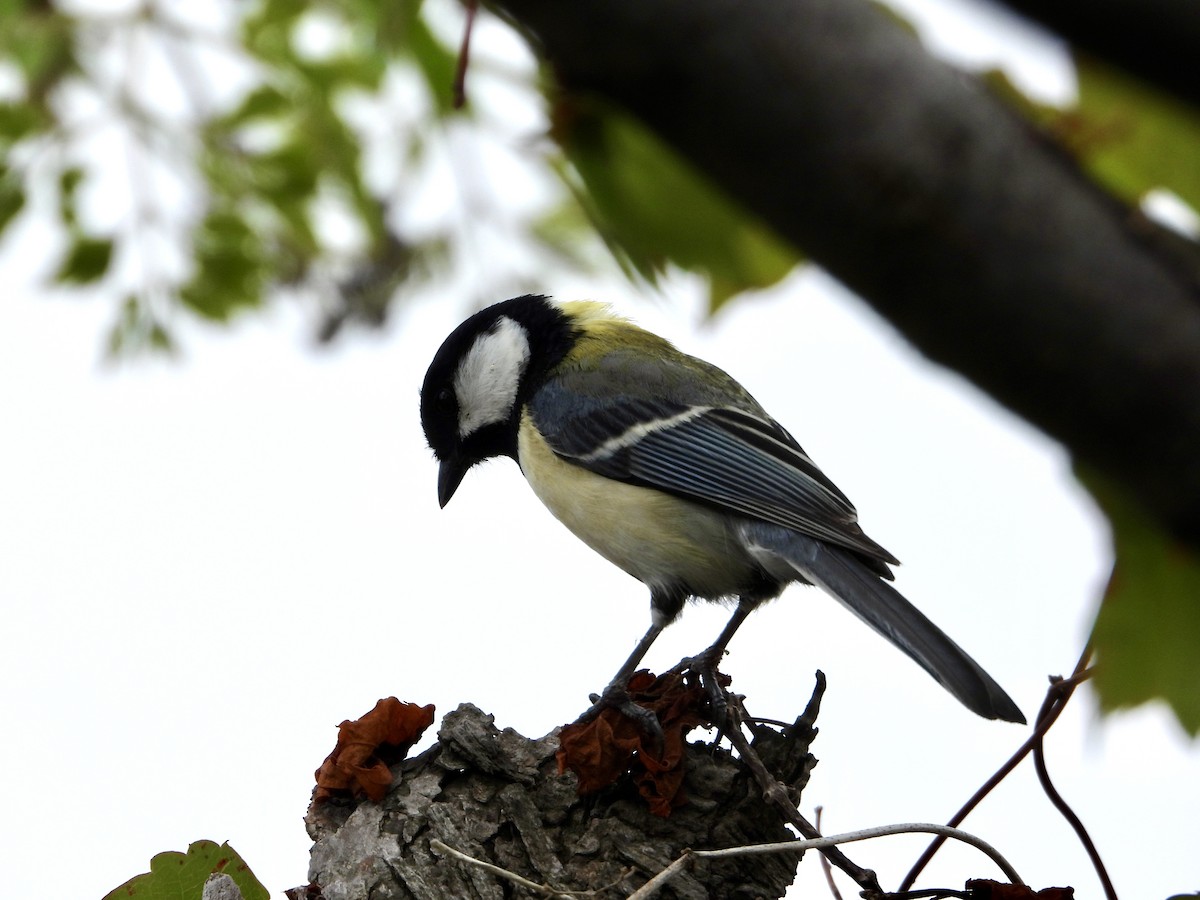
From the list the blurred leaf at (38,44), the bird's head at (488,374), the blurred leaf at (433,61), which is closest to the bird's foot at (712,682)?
the blurred leaf at (433,61)

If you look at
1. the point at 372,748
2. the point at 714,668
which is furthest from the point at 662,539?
the point at 372,748

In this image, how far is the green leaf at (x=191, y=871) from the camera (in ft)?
5.07

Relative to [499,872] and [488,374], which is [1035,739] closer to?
[499,872]

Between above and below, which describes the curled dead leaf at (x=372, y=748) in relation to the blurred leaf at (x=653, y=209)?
below

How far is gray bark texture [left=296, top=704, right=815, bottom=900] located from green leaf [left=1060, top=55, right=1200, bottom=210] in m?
1.00

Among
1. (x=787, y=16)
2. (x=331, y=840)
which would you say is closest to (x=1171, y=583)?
(x=787, y=16)

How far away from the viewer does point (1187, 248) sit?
0.78 metres

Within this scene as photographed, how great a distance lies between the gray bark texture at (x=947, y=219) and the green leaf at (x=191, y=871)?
1.15 m

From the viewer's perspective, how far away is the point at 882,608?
82.5 inches

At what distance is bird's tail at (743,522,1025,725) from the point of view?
68.2 inches

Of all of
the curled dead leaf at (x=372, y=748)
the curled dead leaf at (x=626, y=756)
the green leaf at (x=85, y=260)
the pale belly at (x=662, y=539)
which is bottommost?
the curled dead leaf at (x=626, y=756)

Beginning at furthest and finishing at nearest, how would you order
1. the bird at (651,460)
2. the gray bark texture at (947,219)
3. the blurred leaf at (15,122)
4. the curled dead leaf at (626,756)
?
the blurred leaf at (15,122) < the bird at (651,460) < the curled dead leaf at (626,756) < the gray bark texture at (947,219)

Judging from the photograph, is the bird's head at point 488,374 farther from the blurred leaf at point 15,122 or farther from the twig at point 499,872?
the twig at point 499,872

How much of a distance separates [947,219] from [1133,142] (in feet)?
1.75
